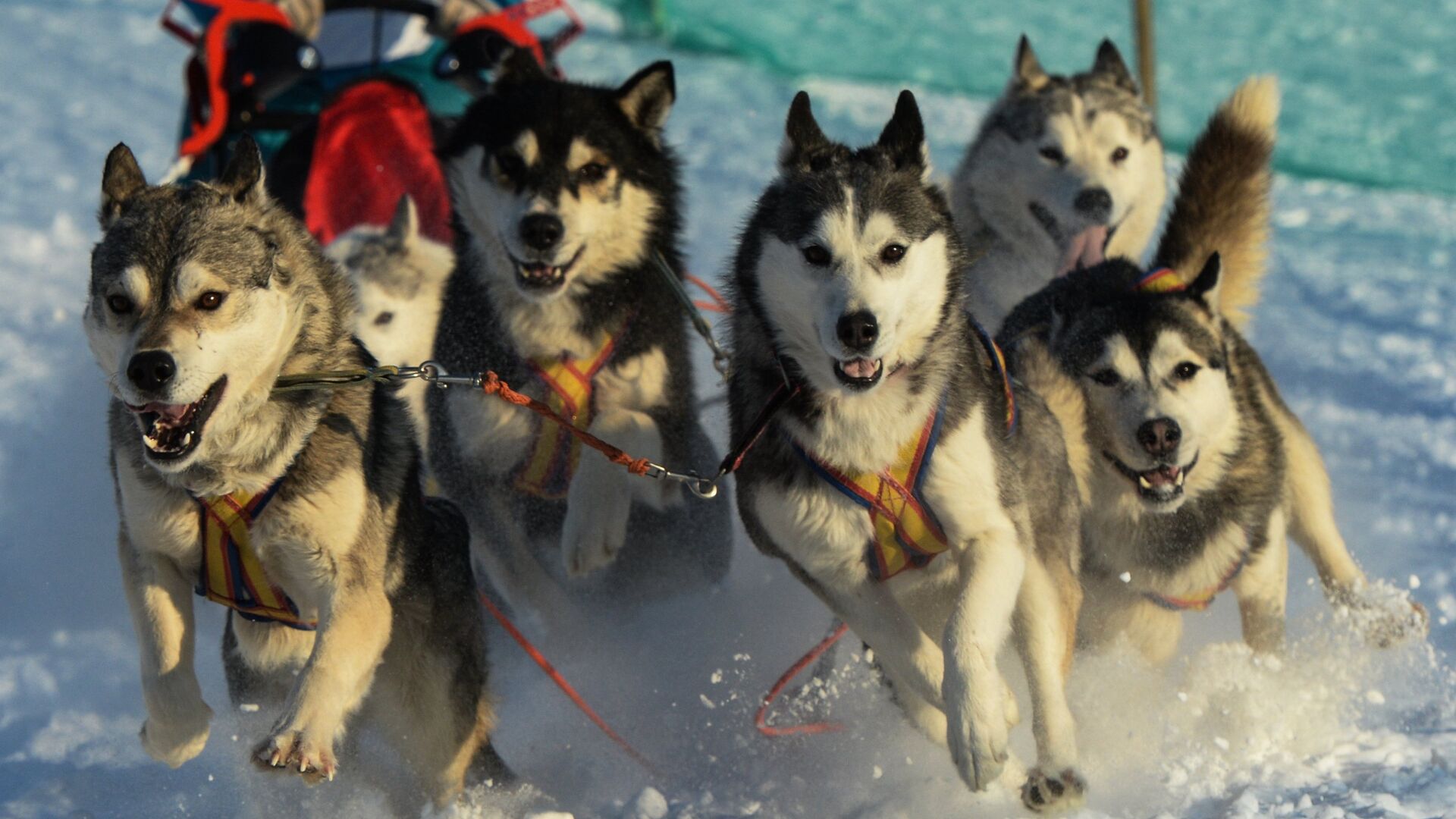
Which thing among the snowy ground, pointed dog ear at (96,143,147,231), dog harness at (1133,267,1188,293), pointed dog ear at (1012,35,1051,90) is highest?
pointed dog ear at (96,143,147,231)

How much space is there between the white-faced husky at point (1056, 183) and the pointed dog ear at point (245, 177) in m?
2.72

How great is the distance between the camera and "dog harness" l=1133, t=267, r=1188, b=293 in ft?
12.5

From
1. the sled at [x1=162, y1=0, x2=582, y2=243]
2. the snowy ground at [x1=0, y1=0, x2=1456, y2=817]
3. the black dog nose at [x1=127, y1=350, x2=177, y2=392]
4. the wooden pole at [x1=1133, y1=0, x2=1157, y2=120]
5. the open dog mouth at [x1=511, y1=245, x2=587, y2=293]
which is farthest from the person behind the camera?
the wooden pole at [x1=1133, y1=0, x2=1157, y2=120]

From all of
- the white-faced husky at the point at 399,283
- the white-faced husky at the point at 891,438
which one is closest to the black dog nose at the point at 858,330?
the white-faced husky at the point at 891,438

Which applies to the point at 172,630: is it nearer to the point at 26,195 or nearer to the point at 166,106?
the point at 26,195

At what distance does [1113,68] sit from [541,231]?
2.67 m

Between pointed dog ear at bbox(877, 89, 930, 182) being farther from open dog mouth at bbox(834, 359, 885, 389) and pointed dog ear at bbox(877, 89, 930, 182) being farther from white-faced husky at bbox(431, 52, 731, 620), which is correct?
white-faced husky at bbox(431, 52, 731, 620)

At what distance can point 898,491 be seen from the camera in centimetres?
307

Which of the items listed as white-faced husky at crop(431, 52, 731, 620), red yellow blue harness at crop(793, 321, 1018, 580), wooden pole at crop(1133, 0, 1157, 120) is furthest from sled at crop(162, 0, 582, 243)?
wooden pole at crop(1133, 0, 1157, 120)

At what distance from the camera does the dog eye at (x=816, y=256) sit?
118 inches

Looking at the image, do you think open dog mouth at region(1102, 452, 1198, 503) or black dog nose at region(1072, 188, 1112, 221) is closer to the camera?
open dog mouth at region(1102, 452, 1198, 503)

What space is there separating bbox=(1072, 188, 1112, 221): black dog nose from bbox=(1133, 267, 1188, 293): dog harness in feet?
3.81

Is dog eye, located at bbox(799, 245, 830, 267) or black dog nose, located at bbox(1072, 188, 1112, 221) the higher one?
dog eye, located at bbox(799, 245, 830, 267)

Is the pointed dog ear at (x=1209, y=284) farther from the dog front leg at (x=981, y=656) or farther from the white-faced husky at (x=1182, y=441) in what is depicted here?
the dog front leg at (x=981, y=656)
